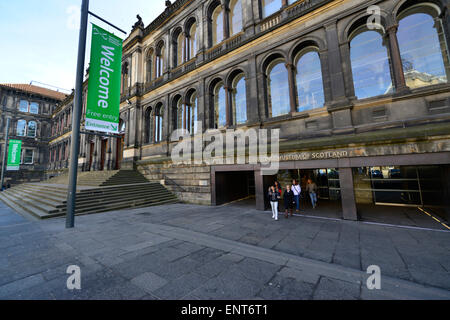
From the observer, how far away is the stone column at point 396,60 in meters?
7.02

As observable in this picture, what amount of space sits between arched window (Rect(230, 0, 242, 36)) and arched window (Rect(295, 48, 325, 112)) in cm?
546

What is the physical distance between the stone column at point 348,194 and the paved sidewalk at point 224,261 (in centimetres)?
75

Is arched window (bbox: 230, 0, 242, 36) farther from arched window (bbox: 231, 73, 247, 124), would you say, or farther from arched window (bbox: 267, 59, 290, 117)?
arched window (bbox: 267, 59, 290, 117)

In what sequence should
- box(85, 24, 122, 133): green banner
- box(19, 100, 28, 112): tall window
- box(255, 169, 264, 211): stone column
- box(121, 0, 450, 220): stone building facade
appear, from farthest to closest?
box(19, 100, 28, 112): tall window, box(255, 169, 264, 211): stone column, box(85, 24, 122, 133): green banner, box(121, 0, 450, 220): stone building facade

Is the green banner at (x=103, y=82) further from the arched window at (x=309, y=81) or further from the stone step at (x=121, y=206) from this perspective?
the arched window at (x=309, y=81)

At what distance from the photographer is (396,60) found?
7.21 metres

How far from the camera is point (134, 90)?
18438 millimetres

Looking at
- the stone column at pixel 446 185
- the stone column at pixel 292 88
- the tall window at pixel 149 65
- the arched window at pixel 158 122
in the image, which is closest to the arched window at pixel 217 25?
the stone column at pixel 292 88

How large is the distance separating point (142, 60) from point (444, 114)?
22.7 metres

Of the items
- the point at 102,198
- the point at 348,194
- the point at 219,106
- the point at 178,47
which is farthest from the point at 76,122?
the point at 178,47

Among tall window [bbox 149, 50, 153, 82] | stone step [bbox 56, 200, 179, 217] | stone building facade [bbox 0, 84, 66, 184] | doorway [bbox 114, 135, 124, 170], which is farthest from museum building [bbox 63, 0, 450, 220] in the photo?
stone building facade [bbox 0, 84, 66, 184]

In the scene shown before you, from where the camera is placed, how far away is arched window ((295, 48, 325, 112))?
9.04 metres
